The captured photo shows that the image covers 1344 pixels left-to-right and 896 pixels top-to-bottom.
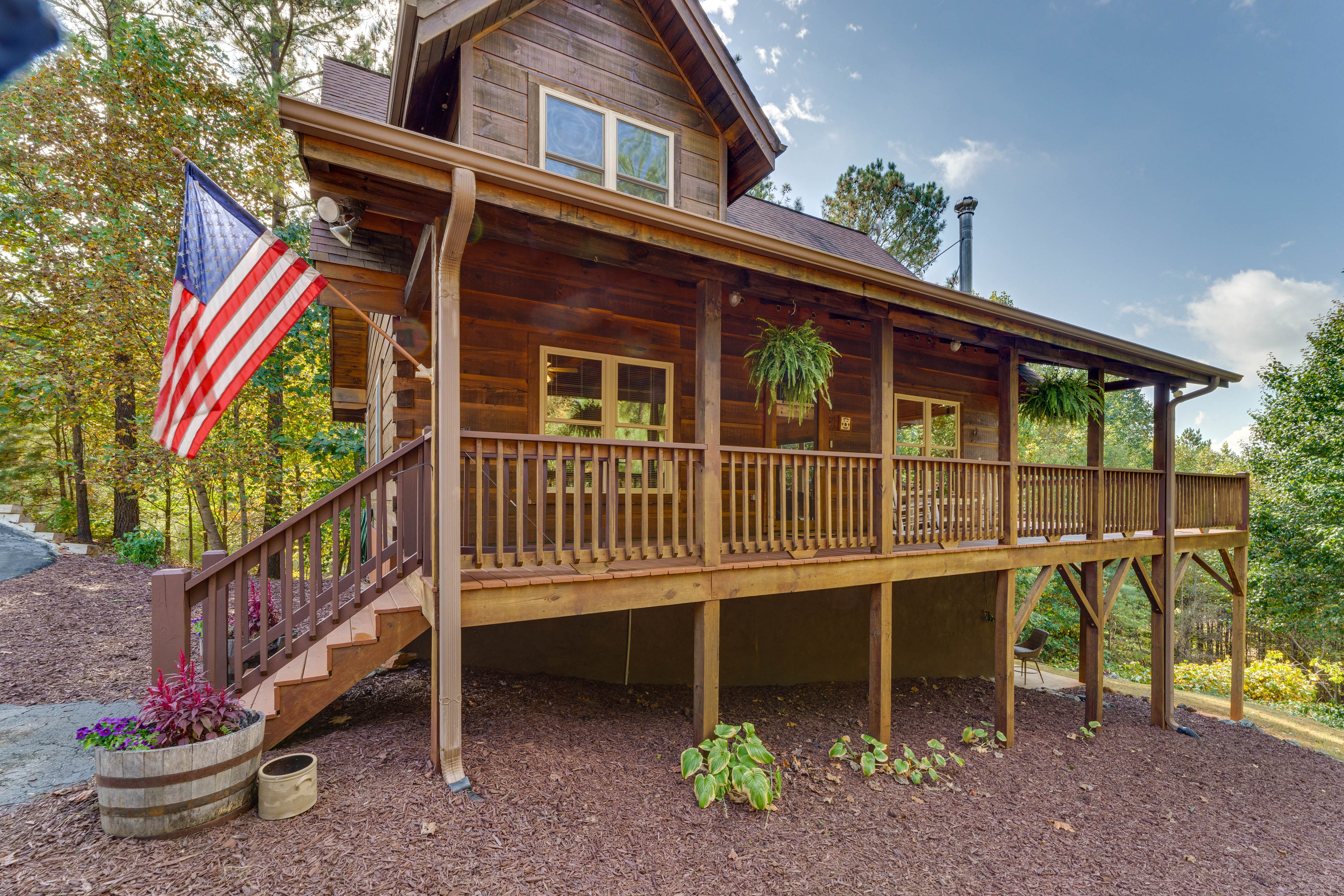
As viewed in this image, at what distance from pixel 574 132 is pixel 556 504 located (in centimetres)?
387

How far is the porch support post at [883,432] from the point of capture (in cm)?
554

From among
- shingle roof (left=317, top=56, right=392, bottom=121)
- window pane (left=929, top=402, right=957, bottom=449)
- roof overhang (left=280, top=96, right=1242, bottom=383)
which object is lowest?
window pane (left=929, top=402, right=957, bottom=449)

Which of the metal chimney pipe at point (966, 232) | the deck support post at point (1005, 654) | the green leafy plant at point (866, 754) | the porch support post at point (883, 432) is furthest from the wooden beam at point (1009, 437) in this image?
the metal chimney pipe at point (966, 232)

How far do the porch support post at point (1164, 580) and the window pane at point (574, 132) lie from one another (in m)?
7.97

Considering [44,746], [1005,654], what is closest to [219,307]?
[44,746]

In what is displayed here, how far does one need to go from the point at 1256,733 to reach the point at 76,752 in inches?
528

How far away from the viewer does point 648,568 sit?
4.47m

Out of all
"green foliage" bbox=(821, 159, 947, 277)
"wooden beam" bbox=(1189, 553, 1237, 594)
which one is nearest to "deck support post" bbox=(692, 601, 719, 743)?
"wooden beam" bbox=(1189, 553, 1237, 594)

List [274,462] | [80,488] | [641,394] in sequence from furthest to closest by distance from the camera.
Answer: [80,488] < [274,462] < [641,394]

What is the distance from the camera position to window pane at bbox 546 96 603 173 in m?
5.68

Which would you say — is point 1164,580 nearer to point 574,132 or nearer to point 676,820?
point 676,820

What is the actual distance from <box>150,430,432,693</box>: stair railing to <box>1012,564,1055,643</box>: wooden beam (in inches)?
246

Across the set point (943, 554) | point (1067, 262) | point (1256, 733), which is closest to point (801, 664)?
point (943, 554)

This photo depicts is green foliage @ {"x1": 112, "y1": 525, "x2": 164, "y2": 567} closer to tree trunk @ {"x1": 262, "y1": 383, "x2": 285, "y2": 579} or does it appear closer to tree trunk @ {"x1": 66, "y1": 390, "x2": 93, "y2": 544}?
tree trunk @ {"x1": 66, "y1": 390, "x2": 93, "y2": 544}
